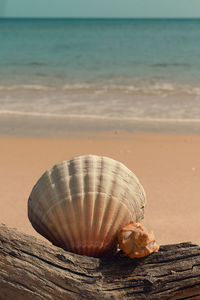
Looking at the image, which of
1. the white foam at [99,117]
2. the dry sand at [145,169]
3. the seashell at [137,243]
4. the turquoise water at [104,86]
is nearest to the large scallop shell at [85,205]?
the seashell at [137,243]

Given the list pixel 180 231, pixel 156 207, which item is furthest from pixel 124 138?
pixel 180 231

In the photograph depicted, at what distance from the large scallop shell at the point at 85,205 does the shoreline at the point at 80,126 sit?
471 centimetres

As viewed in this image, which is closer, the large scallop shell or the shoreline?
the large scallop shell

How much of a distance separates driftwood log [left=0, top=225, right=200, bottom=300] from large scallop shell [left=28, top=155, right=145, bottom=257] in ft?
0.37

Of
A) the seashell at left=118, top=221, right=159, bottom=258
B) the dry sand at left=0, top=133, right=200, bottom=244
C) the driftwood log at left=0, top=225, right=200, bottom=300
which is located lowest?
the dry sand at left=0, top=133, right=200, bottom=244

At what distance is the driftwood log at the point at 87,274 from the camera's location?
2424 millimetres

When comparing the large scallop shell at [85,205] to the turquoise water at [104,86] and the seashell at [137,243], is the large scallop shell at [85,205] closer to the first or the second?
the seashell at [137,243]

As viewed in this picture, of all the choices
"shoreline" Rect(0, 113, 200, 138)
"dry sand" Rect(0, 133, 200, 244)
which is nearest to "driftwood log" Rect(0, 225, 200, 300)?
"dry sand" Rect(0, 133, 200, 244)

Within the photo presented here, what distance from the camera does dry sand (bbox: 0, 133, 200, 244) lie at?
13.6ft

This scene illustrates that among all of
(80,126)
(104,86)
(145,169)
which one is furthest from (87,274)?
(104,86)

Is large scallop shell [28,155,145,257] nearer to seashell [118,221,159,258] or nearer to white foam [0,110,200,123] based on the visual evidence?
seashell [118,221,159,258]

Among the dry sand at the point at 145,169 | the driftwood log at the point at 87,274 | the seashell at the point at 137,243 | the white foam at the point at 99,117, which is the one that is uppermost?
the seashell at the point at 137,243

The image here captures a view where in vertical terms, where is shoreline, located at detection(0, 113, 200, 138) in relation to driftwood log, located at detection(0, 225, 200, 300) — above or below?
below

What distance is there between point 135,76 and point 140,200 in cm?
1242
